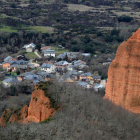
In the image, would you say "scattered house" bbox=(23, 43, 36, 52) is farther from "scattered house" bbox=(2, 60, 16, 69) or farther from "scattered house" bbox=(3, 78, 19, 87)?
"scattered house" bbox=(3, 78, 19, 87)

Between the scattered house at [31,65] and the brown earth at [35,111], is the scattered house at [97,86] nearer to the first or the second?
the scattered house at [31,65]

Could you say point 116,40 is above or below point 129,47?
below

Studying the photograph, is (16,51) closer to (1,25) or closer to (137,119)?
(1,25)

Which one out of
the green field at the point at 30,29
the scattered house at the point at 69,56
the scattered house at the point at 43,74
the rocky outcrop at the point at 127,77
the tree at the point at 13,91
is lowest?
the tree at the point at 13,91

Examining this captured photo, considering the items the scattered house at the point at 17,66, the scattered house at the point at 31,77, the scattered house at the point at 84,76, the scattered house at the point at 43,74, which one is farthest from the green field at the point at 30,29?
the scattered house at the point at 31,77

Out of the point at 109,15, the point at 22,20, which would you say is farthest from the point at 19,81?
the point at 109,15
